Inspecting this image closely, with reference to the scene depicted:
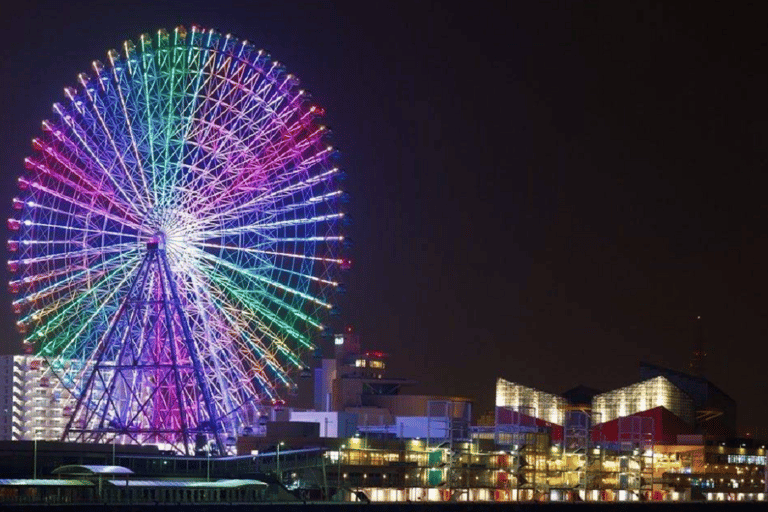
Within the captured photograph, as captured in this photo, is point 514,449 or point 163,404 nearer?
point 163,404

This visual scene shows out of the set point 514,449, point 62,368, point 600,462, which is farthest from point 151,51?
point 600,462

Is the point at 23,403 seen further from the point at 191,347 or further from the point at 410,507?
the point at 410,507

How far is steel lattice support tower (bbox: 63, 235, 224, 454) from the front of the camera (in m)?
91.9

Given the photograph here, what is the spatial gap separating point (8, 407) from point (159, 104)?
2616 inches

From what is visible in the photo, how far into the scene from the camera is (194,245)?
92.2 meters

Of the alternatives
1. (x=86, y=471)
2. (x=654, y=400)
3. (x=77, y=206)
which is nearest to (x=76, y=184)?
(x=77, y=206)

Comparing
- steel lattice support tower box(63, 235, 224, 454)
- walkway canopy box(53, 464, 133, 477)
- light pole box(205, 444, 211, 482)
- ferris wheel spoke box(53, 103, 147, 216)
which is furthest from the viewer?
light pole box(205, 444, 211, 482)

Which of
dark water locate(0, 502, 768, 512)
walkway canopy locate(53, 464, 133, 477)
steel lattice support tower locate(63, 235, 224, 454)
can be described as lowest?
dark water locate(0, 502, 768, 512)

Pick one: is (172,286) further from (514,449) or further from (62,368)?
(514,449)

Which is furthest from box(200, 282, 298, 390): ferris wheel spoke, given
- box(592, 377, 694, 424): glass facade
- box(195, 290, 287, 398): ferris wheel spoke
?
box(592, 377, 694, 424): glass facade

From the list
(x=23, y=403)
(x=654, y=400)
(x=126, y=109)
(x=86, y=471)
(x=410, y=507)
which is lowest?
(x=410, y=507)

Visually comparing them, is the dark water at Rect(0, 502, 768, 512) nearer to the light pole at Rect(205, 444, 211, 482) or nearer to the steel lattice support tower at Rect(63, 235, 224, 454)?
the light pole at Rect(205, 444, 211, 482)

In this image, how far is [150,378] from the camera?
309 feet

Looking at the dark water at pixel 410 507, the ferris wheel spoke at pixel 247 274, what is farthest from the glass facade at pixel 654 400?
the ferris wheel spoke at pixel 247 274
